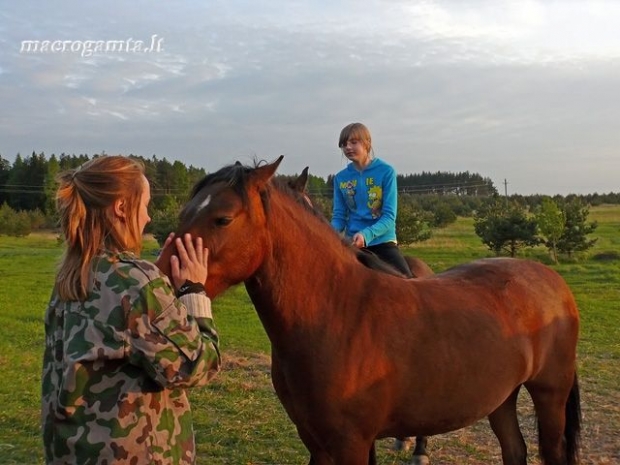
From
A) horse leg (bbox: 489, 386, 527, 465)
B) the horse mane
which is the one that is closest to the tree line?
the horse mane

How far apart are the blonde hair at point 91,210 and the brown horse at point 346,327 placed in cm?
42

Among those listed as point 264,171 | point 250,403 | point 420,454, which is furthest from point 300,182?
point 250,403

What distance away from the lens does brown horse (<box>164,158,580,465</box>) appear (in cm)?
279

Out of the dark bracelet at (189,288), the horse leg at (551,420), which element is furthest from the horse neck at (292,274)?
the horse leg at (551,420)

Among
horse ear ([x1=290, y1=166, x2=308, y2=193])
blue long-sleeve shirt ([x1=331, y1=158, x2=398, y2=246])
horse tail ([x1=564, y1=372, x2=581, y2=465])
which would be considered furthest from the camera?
blue long-sleeve shirt ([x1=331, y1=158, x2=398, y2=246])

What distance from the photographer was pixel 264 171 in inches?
112

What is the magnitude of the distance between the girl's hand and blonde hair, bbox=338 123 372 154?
92.4 inches

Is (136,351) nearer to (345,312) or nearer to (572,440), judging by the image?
(345,312)

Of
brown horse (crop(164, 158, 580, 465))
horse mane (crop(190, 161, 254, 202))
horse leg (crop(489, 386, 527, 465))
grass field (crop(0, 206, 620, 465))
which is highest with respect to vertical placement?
horse mane (crop(190, 161, 254, 202))

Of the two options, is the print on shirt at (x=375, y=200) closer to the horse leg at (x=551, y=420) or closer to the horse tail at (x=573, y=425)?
the horse leg at (x=551, y=420)

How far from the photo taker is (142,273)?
1.98 meters

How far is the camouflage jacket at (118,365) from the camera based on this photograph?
1905mm

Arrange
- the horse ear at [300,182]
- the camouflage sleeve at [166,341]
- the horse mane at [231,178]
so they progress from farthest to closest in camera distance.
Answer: the horse ear at [300,182] → the horse mane at [231,178] → the camouflage sleeve at [166,341]

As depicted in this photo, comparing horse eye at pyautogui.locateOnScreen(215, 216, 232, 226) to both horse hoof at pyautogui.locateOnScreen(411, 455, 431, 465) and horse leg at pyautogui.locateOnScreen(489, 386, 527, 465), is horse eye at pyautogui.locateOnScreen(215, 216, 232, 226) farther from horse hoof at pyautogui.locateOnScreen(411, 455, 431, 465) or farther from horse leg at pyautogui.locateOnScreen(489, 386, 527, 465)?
horse hoof at pyautogui.locateOnScreen(411, 455, 431, 465)
